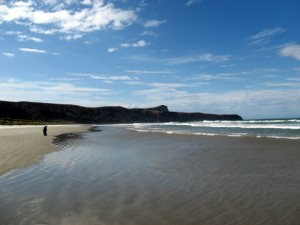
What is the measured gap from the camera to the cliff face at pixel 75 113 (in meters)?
119

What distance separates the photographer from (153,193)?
798 centimetres

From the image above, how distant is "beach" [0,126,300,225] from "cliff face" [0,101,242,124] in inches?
4412

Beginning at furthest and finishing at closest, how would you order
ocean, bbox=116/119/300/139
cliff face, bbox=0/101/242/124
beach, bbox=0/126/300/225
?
cliff face, bbox=0/101/242/124, ocean, bbox=116/119/300/139, beach, bbox=0/126/300/225

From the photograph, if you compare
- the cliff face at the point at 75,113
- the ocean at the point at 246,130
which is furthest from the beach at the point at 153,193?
the cliff face at the point at 75,113

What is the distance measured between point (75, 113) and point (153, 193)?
129501mm

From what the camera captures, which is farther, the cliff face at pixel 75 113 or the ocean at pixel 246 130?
the cliff face at pixel 75 113

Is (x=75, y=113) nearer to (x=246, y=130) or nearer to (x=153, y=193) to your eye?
(x=246, y=130)

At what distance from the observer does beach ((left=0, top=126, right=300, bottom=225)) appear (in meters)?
6.09

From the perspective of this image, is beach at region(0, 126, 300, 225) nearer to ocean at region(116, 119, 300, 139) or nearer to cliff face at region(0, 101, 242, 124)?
ocean at region(116, 119, 300, 139)

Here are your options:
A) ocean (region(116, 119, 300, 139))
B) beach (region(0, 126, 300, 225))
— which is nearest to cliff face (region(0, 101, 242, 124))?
ocean (region(116, 119, 300, 139))

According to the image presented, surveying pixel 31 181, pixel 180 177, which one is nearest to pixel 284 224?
pixel 180 177

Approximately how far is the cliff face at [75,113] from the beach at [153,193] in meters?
112

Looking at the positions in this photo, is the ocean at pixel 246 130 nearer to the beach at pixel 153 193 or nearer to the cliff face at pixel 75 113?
the beach at pixel 153 193

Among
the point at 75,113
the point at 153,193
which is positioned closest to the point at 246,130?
the point at 153,193
